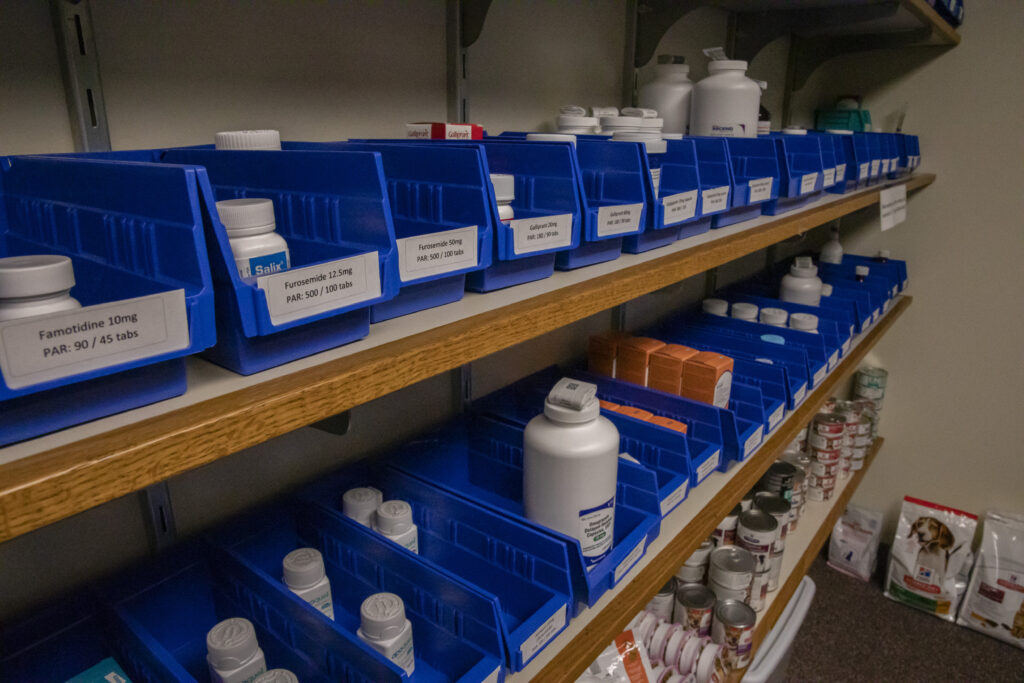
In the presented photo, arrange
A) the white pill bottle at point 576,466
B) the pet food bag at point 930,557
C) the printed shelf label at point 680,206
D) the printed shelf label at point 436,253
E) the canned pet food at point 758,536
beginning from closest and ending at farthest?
1. the printed shelf label at point 436,253
2. the white pill bottle at point 576,466
3. the printed shelf label at point 680,206
4. the canned pet food at point 758,536
5. the pet food bag at point 930,557

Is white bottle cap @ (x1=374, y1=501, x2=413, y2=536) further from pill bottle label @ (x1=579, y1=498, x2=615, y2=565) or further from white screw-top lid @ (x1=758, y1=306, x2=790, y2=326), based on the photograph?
white screw-top lid @ (x1=758, y1=306, x2=790, y2=326)

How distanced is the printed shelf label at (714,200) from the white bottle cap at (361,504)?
652mm

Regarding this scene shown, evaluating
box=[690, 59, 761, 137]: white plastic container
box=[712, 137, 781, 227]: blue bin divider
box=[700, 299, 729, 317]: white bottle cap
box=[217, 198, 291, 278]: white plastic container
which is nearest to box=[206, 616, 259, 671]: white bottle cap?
box=[217, 198, 291, 278]: white plastic container

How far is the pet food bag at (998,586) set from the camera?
89.9 inches

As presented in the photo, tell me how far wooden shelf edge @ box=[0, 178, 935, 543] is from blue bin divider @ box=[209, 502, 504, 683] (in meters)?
0.26

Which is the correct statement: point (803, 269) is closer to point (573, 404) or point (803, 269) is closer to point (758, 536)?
point (758, 536)

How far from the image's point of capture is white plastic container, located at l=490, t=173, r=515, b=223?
0.74m

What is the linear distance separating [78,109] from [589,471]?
2.31ft

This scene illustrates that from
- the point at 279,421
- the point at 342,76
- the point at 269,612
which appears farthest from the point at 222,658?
the point at 342,76

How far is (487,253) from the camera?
688 millimetres

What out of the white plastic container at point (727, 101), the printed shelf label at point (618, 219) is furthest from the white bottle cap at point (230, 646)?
→ the white plastic container at point (727, 101)

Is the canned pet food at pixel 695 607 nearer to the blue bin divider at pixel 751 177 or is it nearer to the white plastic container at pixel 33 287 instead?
the blue bin divider at pixel 751 177

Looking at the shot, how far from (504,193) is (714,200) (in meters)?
0.45

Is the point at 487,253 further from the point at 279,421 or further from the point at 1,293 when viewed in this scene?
the point at 1,293
